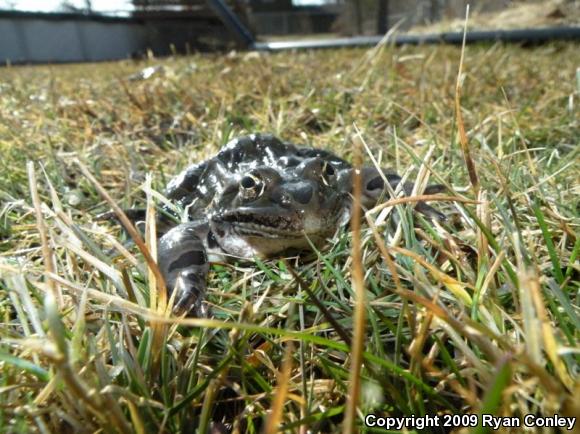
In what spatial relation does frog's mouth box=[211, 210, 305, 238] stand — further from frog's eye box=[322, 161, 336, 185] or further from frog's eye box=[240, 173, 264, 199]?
frog's eye box=[322, 161, 336, 185]

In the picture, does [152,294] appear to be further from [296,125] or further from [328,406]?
[296,125]

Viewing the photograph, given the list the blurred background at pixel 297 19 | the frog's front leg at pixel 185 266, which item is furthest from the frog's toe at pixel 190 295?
the blurred background at pixel 297 19

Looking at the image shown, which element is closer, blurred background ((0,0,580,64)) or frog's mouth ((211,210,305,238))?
frog's mouth ((211,210,305,238))

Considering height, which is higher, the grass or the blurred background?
the blurred background

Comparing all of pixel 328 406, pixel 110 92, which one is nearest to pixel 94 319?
pixel 328 406

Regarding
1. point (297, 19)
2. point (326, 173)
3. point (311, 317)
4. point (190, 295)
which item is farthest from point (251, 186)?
point (297, 19)

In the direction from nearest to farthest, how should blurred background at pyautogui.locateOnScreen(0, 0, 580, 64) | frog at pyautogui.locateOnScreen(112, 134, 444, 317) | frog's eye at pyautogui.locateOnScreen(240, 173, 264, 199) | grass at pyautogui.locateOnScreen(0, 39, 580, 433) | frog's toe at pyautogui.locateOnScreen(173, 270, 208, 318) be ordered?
grass at pyautogui.locateOnScreen(0, 39, 580, 433), frog's toe at pyautogui.locateOnScreen(173, 270, 208, 318), frog at pyautogui.locateOnScreen(112, 134, 444, 317), frog's eye at pyautogui.locateOnScreen(240, 173, 264, 199), blurred background at pyautogui.locateOnScreen(0, 0, 580, 64)

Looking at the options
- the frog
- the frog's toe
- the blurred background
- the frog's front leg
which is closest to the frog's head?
the frog

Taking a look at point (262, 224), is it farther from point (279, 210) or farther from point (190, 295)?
point (190, 295)

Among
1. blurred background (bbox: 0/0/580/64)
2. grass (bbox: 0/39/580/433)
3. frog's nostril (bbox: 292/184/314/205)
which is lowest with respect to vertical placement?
grass (bbox: 0/39/580/433)
